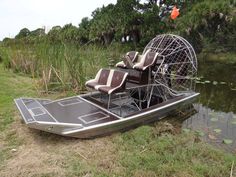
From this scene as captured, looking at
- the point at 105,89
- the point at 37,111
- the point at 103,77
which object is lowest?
the point at 37,111

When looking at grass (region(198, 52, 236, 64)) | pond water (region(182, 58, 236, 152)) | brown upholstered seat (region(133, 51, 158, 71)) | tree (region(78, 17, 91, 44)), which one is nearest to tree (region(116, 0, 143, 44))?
tree (region(78, 17, 91, 44))

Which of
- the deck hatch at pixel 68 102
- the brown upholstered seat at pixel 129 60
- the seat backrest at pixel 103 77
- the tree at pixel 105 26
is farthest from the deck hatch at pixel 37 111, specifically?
the tree at pixel 105 26

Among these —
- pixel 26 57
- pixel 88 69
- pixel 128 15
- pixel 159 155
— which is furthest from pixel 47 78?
pixel 128 15

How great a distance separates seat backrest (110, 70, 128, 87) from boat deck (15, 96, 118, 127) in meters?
0.51

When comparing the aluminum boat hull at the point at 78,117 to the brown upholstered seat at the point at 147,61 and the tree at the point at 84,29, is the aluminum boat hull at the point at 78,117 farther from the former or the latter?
the tree at the point at 84,29

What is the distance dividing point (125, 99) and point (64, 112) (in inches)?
61.5

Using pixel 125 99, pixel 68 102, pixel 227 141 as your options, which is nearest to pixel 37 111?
pixel 68 102

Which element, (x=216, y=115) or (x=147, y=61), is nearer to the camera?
(x=147, y=61)

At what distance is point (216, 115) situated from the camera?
534cm

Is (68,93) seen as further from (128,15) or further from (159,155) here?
(128,15)

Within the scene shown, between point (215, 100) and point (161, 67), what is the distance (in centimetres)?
204

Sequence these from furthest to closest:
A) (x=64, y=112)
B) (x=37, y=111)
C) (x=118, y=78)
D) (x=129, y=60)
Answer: (x=129, y=60) → (x=118, y=78) → (x=64, y=112) → (x=37, y=111)

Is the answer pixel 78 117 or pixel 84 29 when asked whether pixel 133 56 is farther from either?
pixel 84 29

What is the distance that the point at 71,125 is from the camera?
3.64 m
